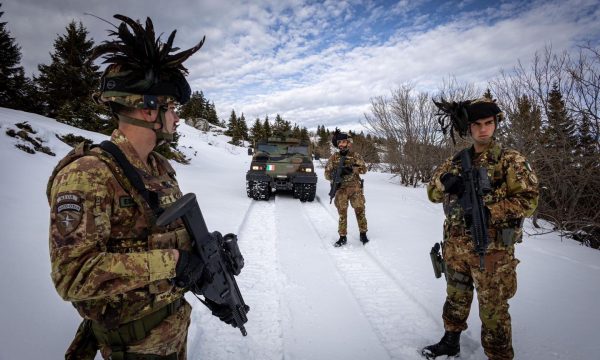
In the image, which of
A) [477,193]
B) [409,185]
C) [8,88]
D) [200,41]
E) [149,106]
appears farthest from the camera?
[8,88]

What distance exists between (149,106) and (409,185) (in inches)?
482

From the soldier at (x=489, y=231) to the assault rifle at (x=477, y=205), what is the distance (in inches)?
1.8

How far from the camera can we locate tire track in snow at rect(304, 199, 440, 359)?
Answer: 8.27 ft

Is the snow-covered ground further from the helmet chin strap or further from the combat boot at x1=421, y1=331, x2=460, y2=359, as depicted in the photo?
the helmet chin strap

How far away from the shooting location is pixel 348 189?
492 centimetres

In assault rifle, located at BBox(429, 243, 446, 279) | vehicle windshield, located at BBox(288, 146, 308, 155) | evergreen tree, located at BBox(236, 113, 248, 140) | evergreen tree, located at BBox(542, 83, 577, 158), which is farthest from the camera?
evergreen tree, located at BBox(236, 113, 248, 140)

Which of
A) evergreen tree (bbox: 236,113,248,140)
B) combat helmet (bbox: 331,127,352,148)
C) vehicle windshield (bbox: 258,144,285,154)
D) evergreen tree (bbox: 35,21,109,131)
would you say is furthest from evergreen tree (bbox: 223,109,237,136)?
combat helmet (bbox: 331,127,352,148)

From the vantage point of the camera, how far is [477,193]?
2.06 meters

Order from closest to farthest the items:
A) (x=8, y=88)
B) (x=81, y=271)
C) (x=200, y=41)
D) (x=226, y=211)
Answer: (x=81, y=271)
(x=200, y=41)
(x=226, y=211)
(x=8, y=88)

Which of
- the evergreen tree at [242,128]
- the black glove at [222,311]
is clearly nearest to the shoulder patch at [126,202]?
the black glove at [222,311]

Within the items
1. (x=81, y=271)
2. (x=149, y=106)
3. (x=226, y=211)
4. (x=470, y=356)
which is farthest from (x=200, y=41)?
(x=226, y=211)

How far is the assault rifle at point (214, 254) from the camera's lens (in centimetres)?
125

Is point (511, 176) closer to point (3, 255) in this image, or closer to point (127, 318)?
point (127, 318)

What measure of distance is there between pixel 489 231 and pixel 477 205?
21 centimetres
